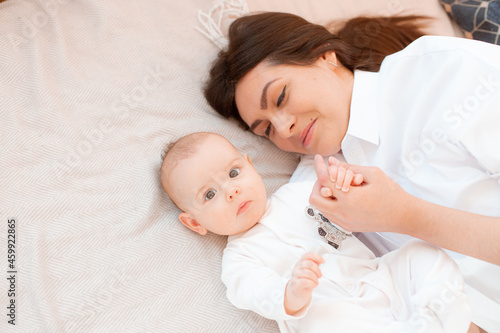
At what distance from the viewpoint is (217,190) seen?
1.46 meters

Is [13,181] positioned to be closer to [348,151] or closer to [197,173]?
[197,173]

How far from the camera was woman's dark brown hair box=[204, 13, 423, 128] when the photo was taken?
5.45ft

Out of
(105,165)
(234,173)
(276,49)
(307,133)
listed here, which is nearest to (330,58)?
(276,49)

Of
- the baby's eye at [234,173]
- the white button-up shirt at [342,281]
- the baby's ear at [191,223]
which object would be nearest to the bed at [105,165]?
the baby's ear at [191,223]

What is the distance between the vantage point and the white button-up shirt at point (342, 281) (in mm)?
1266

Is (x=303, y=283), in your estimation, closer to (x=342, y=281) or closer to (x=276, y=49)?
(x=342, y=281)

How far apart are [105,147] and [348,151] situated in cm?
95

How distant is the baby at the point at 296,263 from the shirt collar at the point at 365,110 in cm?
28

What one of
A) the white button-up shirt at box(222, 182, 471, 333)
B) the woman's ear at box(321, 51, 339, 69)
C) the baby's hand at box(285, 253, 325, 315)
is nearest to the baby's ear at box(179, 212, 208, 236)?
the white button-up shirt at box(222, 182, 471, 333)

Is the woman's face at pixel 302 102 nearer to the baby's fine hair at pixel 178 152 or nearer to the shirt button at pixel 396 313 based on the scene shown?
the baby's fine hair at pixel 178 152

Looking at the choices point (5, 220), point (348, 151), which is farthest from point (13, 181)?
point (348, 151)

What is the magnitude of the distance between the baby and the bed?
133mm

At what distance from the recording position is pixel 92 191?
1.52 metres

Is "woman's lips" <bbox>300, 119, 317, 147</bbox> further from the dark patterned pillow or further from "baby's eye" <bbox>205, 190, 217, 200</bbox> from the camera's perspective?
the dark patterned pillow
